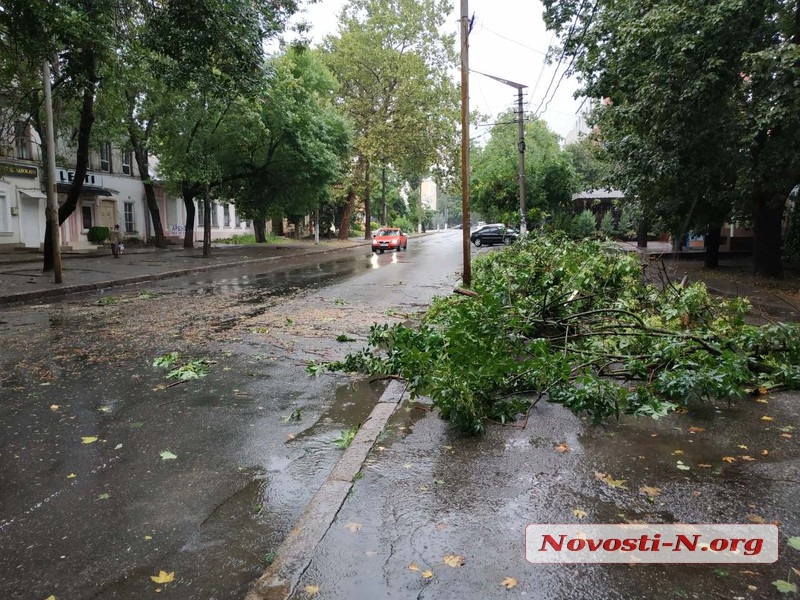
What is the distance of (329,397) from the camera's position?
5.96 meters

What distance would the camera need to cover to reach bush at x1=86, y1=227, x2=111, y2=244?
2986cm

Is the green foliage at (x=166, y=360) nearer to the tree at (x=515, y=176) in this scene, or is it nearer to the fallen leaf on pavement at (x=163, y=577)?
the fallen leaf on pavement at (x=163, y=577)

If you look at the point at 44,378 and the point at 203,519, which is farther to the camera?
the point at 44,378

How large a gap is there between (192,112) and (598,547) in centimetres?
2466

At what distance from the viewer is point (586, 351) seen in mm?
5816

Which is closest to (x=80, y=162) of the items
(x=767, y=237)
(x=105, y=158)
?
(x=105, y=158)

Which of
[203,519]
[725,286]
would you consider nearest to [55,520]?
[203,519]

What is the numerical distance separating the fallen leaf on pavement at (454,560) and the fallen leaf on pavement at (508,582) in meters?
0.23

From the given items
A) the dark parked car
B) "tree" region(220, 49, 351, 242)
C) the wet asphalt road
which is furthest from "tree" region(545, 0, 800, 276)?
the dark parked car

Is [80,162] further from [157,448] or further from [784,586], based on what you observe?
[784,586]

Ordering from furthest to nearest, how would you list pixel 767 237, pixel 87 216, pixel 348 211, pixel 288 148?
pixel 348 211 < pixel 87 216 < pixel 288 148 < pixel 767 237

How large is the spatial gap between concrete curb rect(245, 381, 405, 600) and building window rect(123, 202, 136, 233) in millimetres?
33515

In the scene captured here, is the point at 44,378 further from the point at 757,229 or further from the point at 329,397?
the point at 757,229

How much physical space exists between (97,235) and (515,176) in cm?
2721
